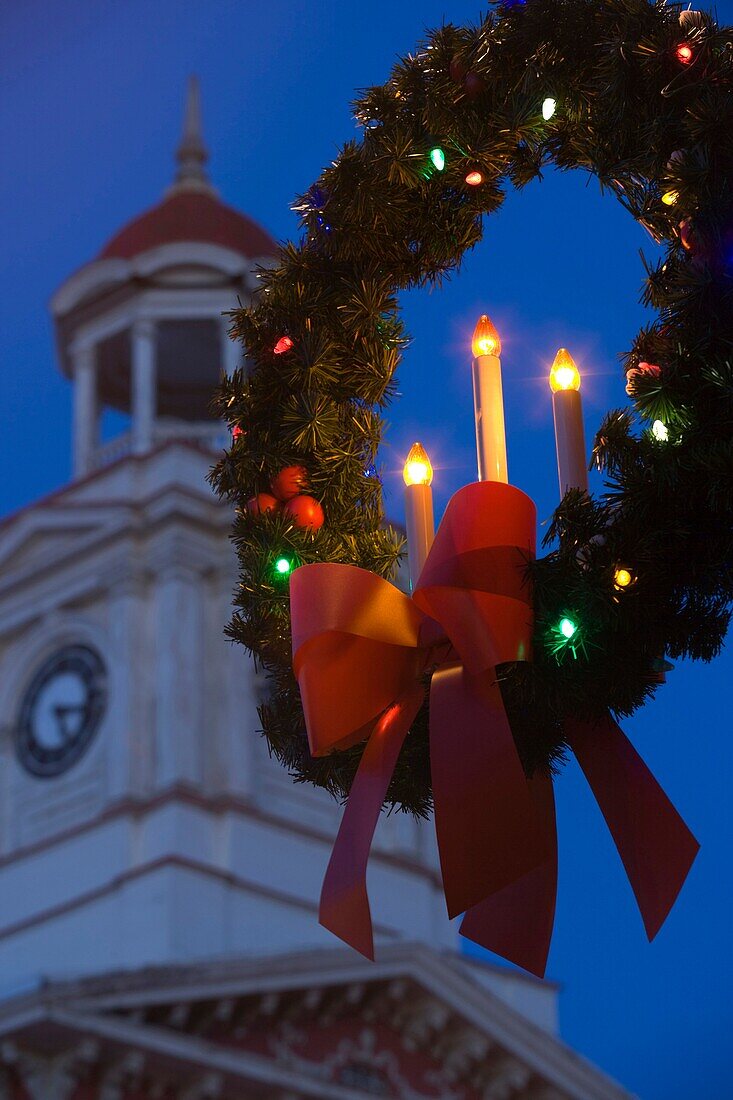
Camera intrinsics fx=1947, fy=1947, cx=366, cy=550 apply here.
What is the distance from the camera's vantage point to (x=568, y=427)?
3.40m

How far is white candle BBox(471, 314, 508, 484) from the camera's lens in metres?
3.37

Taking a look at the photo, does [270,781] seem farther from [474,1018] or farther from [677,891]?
[677,891]

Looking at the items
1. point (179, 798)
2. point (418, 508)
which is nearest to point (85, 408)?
point (179, 798)

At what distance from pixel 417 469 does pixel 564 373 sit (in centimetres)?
40

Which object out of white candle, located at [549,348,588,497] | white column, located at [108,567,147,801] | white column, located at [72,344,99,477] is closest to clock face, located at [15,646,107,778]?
white column, located at [108,567,147,801]

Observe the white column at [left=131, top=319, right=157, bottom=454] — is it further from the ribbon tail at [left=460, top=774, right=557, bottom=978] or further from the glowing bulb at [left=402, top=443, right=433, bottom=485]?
the ribbon tail at [left=460, top=774, right=557, bottom=978]

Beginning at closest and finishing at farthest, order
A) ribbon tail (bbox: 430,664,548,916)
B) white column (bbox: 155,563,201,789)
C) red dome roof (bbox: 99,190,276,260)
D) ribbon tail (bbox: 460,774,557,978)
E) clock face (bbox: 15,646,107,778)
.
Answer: ribbon tail (bbox: 430,664,548,916) → ribbon tail (bbox: 460,774,557,978) → white column (bbox: 155,563,201,789) → clock face (bbox: 15,646,107,778) → red dome roof (bbox: 99,190,276,260)

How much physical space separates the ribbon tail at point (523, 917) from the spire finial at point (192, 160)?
32.0 m

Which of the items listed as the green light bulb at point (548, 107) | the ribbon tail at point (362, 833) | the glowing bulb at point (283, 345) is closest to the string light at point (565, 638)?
the ribbon tail at point (362, 833)

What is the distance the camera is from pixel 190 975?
22.3m

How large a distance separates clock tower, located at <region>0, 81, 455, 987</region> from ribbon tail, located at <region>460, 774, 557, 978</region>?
76.7ft

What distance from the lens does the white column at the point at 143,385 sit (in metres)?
30.5

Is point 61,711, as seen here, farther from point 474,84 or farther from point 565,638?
point 565,638

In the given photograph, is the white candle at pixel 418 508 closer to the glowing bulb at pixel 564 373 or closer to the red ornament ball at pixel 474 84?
the glowing bulb at pixel 564 373
